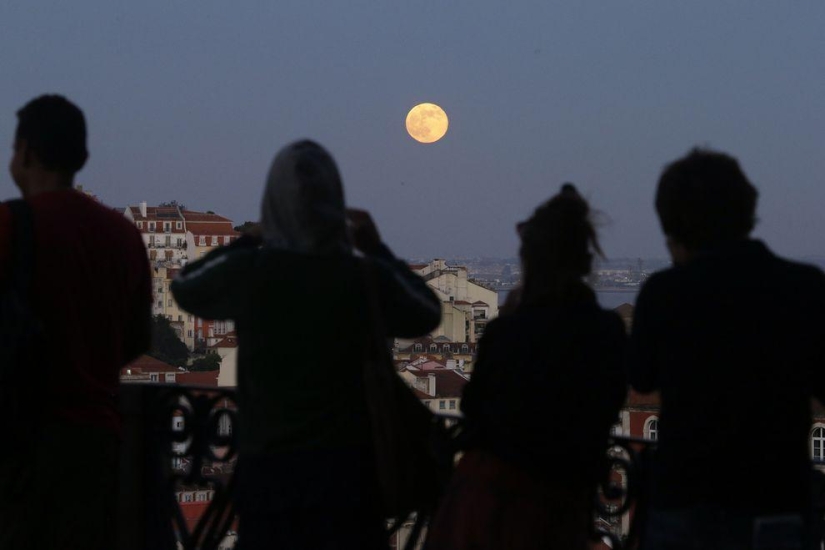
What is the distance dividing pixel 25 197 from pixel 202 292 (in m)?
0.65

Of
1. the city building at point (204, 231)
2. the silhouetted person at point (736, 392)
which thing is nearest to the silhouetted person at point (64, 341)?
the silhouetted person at point (736, 392)

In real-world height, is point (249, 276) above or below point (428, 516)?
above

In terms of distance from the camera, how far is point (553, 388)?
2598 millimetres

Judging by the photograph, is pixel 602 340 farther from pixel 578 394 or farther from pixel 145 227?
pixel 145 227

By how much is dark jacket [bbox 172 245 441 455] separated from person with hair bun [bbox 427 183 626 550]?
0.86 feet

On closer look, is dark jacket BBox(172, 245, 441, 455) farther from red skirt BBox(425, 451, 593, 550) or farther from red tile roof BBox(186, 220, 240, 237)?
red tile roof BBox(186, 220, 240, 237)

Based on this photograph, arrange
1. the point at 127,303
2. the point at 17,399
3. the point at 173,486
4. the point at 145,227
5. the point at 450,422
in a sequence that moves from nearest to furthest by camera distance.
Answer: the point at 17,399
the point at 127,303
the point at 450,422
the point at 173,486
the point at 145,227

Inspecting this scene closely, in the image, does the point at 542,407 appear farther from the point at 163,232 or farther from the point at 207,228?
the point at 207,228

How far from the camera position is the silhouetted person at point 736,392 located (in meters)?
2.37

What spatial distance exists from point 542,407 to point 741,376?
437 mm

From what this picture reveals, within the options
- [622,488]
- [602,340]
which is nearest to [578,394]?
[602,340]

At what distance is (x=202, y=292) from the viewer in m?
2.70

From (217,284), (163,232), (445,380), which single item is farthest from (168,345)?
(217,284)

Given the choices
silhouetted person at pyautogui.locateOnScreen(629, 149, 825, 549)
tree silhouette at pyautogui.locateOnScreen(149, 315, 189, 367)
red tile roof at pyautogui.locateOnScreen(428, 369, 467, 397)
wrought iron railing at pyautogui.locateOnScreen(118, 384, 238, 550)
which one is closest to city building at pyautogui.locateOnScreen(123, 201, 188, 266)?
tree silhouette at pyautogui.locateOnScreen(149, 315, 189, 367)
